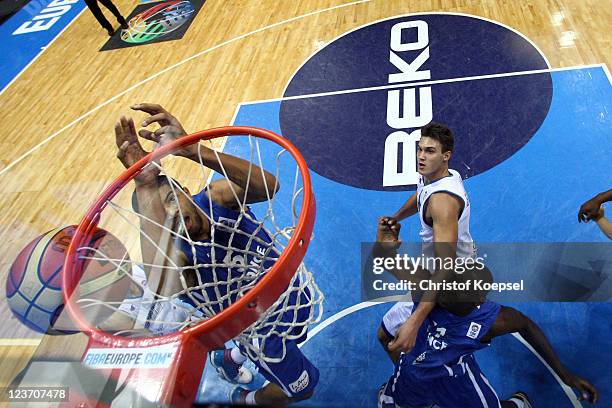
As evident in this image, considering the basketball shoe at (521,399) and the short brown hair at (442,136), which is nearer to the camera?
the basketball shoe at (521,399)

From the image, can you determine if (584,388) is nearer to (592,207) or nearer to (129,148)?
(592,207)

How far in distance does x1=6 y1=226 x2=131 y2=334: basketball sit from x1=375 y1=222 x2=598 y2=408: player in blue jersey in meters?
1.43

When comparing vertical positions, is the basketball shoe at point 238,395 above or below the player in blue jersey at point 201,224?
below

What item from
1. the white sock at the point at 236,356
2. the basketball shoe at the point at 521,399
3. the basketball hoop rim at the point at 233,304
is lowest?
the basketball shoe at the point at 521,399

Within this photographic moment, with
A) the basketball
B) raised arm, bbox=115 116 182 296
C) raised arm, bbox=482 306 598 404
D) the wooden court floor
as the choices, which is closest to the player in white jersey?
raised arm, bbox=482 306 598 404

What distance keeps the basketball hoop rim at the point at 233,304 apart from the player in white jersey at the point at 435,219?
3.36 ft

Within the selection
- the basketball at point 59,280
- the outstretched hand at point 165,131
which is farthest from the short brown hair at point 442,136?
the basketball at point 59,280

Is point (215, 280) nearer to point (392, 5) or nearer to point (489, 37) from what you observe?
point (489, 37)

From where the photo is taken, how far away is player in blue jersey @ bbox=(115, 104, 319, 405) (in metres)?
1.95

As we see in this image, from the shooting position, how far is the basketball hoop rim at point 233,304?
1375mm

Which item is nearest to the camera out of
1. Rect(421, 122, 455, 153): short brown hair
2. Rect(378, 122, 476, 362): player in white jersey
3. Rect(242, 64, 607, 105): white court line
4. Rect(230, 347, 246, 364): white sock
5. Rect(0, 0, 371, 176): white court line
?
Rect(378, 122, 476, 362): player in white jersey

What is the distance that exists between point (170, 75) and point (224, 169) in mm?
3770

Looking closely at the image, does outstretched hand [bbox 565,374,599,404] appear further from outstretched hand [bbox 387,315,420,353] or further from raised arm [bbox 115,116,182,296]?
raised arm [bbox 115,116,182,296]

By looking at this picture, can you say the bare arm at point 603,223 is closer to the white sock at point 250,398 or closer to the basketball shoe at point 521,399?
the basketball shoe at point 521,399
